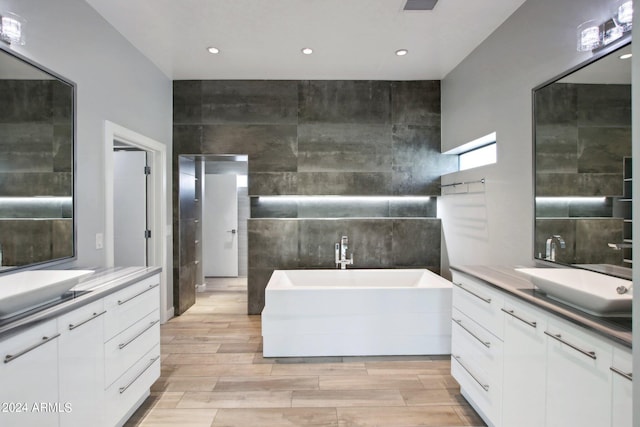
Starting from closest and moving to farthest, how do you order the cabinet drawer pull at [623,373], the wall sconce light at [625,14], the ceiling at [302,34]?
the cabinet drawer pull at [623,373]
the wall sconce light at [625,14]
the ceiling at [302,34]

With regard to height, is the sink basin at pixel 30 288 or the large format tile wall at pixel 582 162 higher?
the large format tile wall at pixel 582 162

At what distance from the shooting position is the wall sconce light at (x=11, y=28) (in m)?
1.62

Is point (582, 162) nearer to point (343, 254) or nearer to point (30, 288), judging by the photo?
point (343, 254)

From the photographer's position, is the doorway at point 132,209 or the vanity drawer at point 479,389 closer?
the vanity drawer at point 479,389

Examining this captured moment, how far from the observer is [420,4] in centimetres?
229

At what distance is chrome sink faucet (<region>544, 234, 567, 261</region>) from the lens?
6.47ft

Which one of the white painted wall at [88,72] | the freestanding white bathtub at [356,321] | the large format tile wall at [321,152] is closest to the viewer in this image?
the white painted wall at [88,72]

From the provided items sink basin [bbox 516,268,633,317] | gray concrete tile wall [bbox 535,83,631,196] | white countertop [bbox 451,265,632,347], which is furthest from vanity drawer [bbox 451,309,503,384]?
gray concrete tile wall [bbox 535,83,631,196]

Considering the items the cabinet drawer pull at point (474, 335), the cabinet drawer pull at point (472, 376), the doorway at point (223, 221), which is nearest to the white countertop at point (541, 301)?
the cabinet drawer pull at point (474, 335)

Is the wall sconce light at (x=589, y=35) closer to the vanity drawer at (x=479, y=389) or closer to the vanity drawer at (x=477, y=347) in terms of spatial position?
the vanity drawer at (x=477, y=347)

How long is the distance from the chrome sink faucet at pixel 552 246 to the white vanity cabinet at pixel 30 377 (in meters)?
2.80

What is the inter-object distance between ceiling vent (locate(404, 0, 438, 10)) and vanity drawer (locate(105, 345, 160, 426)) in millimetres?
3136

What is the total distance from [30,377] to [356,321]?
2173 mm

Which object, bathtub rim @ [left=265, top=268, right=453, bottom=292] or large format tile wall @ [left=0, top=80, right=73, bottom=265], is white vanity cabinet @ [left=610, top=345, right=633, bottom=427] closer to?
bathtub rim @ [left=265, top=268, right=453, bottom=292]
